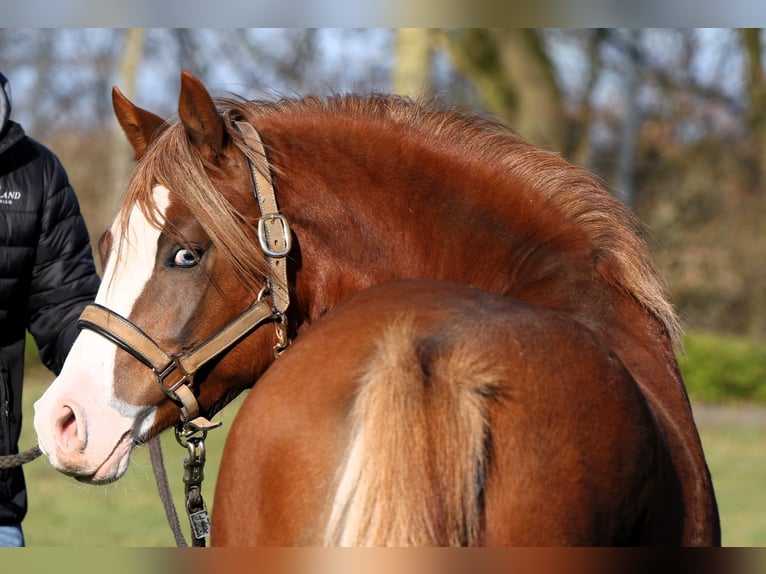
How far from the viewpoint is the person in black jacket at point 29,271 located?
299cm

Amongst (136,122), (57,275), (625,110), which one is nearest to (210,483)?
(57,275)

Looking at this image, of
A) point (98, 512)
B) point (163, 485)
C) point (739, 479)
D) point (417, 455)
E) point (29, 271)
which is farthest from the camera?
point (739, 479)

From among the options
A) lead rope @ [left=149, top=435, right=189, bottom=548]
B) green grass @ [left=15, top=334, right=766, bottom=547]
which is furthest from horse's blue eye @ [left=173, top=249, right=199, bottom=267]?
green grass @ [left=15, top=334, right=766, bottom=547]

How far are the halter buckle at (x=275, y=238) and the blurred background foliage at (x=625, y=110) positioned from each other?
15092 millimetres

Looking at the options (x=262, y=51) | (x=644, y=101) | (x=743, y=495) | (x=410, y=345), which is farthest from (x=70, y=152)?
(x=410, y=345)

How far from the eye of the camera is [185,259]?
2.50 m

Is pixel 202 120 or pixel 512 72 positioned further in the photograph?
pixel 512 72

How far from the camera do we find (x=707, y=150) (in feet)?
67.3

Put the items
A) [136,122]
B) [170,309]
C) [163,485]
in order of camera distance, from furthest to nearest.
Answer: [136,122], [163,485], [170,309]

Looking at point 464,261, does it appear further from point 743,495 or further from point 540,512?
point 743,495

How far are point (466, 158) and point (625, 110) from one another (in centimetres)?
1772

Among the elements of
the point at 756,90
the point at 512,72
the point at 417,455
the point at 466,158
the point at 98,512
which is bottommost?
the point at 98,512

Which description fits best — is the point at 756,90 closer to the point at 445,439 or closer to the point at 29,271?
the point at 29,271

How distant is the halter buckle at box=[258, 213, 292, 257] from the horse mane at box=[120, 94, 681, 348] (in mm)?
35
